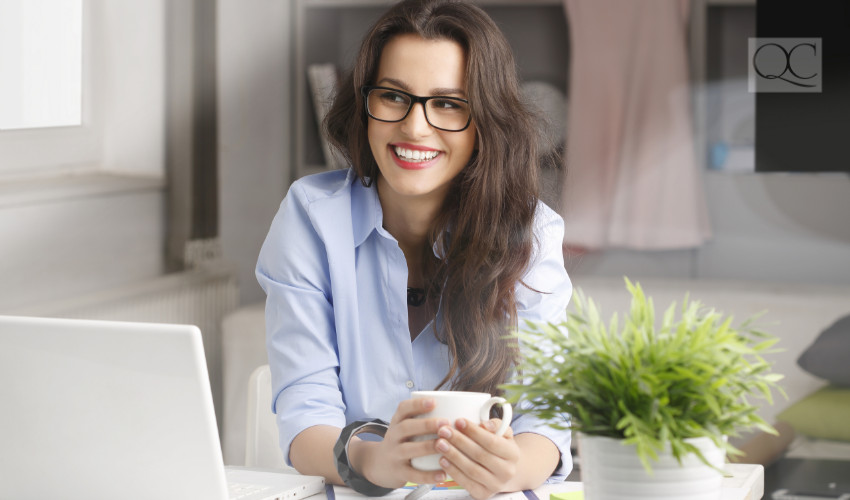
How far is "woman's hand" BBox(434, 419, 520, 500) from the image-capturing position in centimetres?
94

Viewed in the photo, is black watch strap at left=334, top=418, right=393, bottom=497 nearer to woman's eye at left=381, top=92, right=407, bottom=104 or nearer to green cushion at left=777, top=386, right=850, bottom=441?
woman's eye at left=381, top=92, right=407, bottom=104

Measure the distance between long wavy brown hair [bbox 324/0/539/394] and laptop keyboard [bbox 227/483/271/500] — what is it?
0.34 metres

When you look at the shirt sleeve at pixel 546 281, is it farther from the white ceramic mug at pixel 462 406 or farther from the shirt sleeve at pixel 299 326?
the white ceramic mug at pixel 462 406

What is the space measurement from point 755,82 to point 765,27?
0.48 ft

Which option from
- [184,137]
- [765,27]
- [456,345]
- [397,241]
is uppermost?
[765,27]

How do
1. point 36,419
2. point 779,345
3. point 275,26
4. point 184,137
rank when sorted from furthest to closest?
1. point 275,26
2. point 184,137
3. point 779,345
4. point 36,419

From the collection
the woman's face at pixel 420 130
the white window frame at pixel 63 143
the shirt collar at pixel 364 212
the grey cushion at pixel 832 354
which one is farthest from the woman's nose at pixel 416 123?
the grey cushion at pixel 832 354

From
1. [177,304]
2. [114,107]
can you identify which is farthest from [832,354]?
[114,107]

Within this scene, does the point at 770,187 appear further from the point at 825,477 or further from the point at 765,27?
the point at 825,477

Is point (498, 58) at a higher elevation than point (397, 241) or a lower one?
higher

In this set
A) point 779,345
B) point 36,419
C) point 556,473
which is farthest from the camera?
point 779,345

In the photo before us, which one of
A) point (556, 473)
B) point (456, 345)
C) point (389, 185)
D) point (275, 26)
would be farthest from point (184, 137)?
point (556, 473)

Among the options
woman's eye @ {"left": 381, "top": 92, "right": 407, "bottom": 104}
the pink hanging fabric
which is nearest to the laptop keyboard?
woman's eye @ {"left": 381, "top": 92, "right": 407, "bottom": 104}

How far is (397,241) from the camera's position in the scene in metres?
1.40
